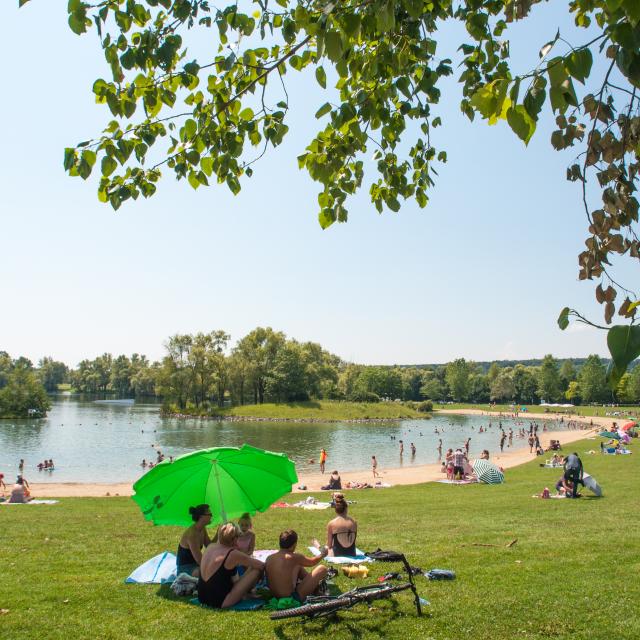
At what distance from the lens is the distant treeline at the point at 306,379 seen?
89.1 meters

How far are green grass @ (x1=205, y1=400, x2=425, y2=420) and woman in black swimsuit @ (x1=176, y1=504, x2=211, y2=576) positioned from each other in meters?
75.1

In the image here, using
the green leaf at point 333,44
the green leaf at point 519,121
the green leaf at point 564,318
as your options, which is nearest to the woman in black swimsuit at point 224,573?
the green leaf at point 564,318

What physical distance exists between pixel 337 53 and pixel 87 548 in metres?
9.77

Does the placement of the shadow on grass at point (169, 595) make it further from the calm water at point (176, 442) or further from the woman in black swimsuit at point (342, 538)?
the calm water at point (176, 442)

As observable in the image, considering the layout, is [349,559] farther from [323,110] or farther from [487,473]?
[487,473]

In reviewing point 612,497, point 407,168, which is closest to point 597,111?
point 407,168

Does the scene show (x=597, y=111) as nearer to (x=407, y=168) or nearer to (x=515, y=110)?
(x=515, y=110)

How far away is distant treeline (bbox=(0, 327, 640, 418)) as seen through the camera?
8906cm

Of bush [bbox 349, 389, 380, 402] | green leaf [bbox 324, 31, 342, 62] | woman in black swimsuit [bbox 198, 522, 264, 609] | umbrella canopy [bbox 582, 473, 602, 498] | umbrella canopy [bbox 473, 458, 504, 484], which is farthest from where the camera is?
bush [bbox 349, 389, 380, 402]

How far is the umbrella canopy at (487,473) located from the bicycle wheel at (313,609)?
1727 cm

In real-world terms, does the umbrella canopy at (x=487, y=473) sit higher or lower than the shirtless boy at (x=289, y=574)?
lower

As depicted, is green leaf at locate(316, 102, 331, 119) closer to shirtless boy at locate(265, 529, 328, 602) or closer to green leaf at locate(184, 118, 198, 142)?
green leaf at locate(184, 118, 198, 142)

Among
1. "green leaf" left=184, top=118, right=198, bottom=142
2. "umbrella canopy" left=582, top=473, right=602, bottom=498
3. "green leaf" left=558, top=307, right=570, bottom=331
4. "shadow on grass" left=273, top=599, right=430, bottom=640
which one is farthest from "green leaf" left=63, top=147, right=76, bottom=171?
"umbrella canopy" left=582, top=473, right=602, bottom=498

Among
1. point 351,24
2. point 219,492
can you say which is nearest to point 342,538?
point 219,492
